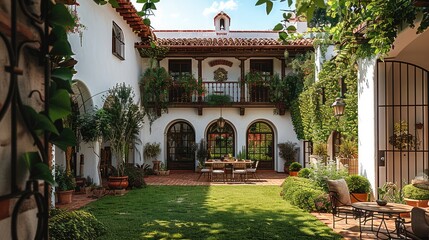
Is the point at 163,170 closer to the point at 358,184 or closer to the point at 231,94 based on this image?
the point at 231,94

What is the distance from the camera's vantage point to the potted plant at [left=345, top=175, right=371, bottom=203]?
26.6 ft

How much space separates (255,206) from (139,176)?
492cm

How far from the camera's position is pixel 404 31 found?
269 inches

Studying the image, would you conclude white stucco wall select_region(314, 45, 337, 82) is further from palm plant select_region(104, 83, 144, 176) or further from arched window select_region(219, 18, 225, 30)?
arched window select_region(219, 18, 225, 30)

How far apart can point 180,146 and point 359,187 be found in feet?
36.0

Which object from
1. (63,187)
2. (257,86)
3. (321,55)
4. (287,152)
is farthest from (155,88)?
(63,187)

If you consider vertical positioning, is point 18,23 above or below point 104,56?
below

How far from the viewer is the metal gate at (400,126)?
810cm

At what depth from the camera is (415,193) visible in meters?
7.19

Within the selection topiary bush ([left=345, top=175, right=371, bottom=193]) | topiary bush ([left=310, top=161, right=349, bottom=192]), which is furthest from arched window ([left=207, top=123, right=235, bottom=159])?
topiary bush ([left=345, top=175, right=371, bottom=193])

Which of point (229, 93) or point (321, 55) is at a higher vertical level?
point (321, 55)

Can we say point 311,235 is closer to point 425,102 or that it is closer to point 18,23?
point 425,102

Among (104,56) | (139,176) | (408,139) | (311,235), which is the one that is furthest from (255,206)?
(104,56)

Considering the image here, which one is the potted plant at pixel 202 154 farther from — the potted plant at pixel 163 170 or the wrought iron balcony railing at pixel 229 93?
the wrought iron balcony railing at pixel 229 93
